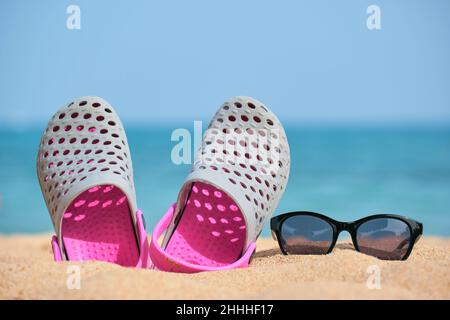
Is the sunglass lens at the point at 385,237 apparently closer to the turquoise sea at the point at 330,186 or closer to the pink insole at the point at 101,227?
the pink insole at the point at 101,227

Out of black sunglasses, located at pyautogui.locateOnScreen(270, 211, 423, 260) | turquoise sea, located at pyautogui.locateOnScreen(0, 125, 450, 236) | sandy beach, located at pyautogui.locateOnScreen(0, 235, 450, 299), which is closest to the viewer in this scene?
sandy beach, located at pyautogui.locateOnScreen(0, 235, 450, 299)

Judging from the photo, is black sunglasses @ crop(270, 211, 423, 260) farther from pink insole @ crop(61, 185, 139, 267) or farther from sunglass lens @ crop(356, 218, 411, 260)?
pink insole @ crop(61, 185, 139, 267)

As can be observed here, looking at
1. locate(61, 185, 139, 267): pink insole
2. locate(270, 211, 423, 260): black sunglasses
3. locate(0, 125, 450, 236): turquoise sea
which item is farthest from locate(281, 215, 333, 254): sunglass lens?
locate(0, 125, 450, 236): turquoise sea

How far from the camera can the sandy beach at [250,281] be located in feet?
4.82

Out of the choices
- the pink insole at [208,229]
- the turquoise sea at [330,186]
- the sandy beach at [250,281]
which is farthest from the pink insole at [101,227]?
the turquoise sea at [330,186]

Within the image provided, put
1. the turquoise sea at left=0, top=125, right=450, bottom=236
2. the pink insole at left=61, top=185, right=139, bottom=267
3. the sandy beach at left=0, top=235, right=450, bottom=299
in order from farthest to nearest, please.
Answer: the turquoise sea at left=0, top=125, right=450, bottom=236, the pink insole at left=61, top=185, right=139, bottom=267, the sandy beach at left=0, top=235, right=450, bottom=299

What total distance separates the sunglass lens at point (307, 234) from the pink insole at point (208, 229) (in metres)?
0.19

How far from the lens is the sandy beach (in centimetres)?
Answer: 147

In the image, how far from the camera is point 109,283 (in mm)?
1494

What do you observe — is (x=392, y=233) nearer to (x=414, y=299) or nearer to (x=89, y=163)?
(x=414, y=299)

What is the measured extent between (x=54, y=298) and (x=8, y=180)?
10541 millimetres

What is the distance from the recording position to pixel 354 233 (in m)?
2.12

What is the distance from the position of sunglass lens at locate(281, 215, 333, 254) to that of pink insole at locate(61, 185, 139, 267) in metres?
0.55

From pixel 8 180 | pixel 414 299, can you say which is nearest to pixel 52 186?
pixel 414 299
